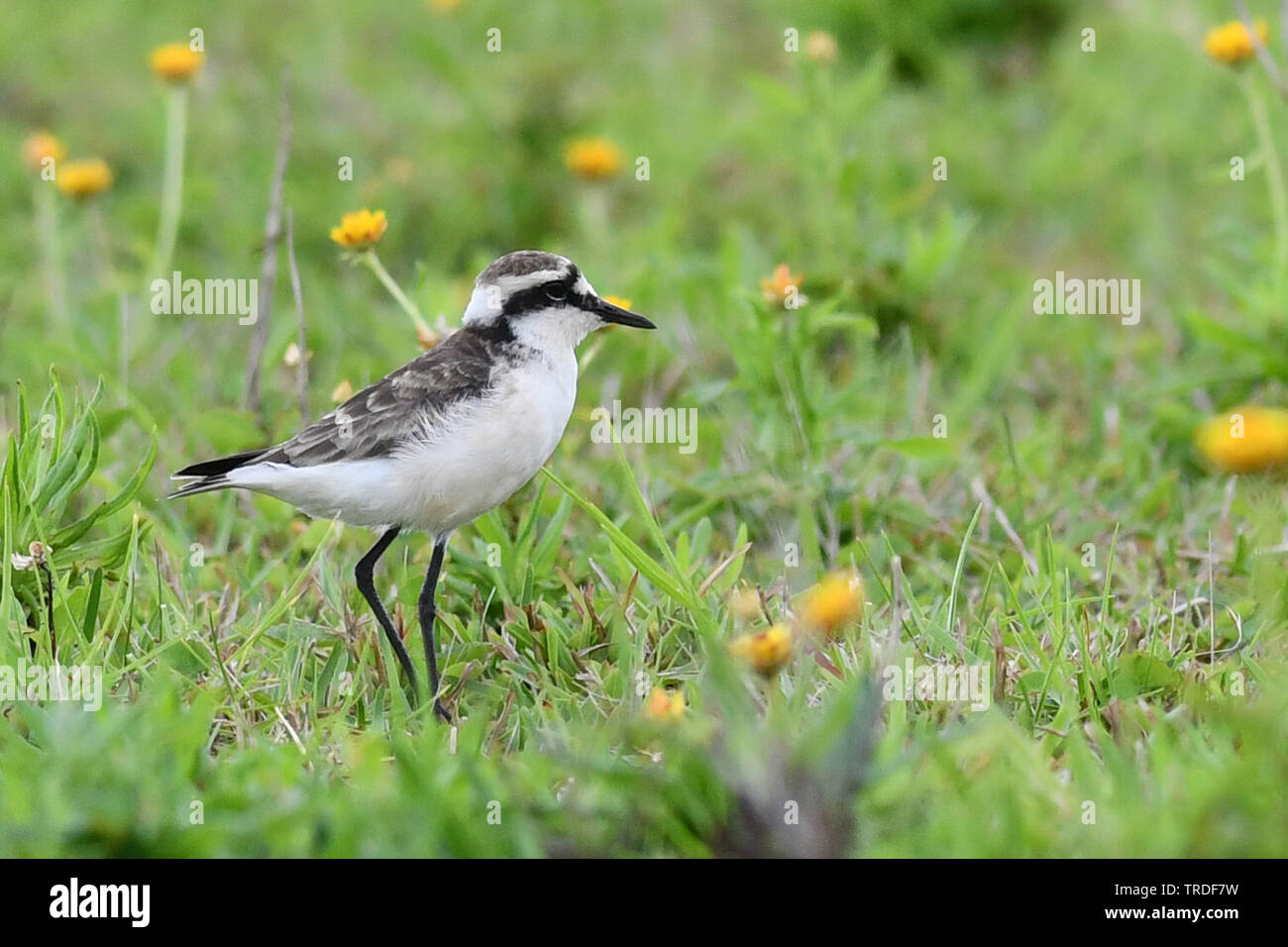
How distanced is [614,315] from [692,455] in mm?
1426

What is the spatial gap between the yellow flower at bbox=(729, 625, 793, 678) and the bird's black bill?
3.91 ft

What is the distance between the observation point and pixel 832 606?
4.09 meters

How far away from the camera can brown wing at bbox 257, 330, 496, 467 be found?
430 centimetres

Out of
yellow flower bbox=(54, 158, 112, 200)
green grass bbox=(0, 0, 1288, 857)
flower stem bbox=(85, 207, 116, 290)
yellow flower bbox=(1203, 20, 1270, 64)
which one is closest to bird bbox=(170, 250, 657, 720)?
green grass bbox=(0, 0, 1288, 857)

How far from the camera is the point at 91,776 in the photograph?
10.6ft

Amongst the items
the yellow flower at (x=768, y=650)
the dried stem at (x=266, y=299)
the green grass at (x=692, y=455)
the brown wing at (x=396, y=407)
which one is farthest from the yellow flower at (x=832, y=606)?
the dried stem at (x=266, y=299)

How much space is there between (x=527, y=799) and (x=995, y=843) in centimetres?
99

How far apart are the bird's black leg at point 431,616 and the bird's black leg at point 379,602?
2.0 inches

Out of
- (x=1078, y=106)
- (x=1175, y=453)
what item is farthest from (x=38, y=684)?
(x=1078, y=106)

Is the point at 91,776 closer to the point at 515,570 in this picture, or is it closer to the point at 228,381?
the point at 515,570

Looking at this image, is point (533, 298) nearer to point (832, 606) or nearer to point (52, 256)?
point (832, 606)

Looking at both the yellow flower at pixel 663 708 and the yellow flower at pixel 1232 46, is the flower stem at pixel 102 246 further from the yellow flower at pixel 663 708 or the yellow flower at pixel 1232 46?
the yellow flower at pixel 1232 46

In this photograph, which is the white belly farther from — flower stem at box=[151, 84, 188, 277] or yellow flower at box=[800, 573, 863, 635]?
flower stem at box=[151, 84, 188, 277]

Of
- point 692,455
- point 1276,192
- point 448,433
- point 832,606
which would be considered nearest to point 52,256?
point 692,455
